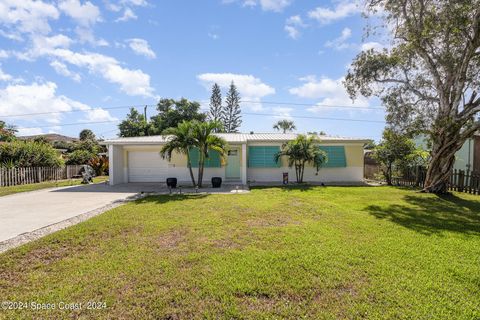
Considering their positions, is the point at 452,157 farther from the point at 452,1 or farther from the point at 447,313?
the point at 447,313

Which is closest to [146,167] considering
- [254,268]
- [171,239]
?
[171,239]

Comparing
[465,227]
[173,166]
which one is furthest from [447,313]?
[173,166]

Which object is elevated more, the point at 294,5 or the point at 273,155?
the point at 294,5

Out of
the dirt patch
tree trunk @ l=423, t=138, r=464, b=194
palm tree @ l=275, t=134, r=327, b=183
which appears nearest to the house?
palm tree @ l=275, t=134, r=327, b=183

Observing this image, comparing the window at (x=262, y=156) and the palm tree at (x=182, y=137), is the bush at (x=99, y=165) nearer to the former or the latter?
the palm tree at (x=182, y=137)

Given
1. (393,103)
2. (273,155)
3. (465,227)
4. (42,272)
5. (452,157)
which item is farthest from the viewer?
(273,155)

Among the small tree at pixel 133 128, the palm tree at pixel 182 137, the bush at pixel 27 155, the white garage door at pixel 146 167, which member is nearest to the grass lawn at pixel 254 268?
the palm tree at pixel 182 137

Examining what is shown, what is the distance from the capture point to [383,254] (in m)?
4.60

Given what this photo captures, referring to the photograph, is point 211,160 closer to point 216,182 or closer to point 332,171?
point 216,182

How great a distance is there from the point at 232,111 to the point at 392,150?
35162 mm

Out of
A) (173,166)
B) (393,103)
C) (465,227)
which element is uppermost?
(393,103)

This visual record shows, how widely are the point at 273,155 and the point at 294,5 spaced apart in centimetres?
890

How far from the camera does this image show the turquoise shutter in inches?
675

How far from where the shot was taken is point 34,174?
1728 centimetres
